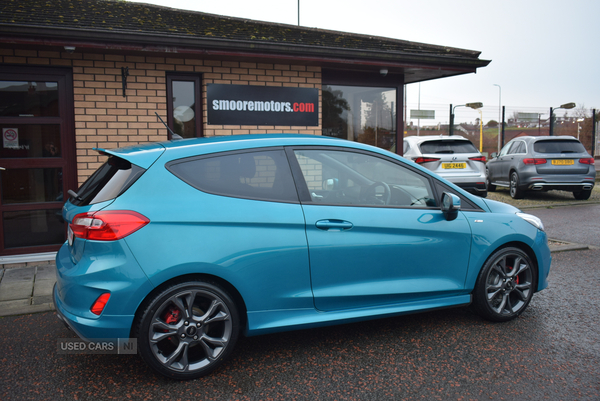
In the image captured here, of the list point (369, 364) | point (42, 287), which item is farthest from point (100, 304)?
point (42, 287)

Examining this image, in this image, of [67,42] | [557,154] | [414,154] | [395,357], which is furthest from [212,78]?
[557,154]

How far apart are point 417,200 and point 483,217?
0.62 m

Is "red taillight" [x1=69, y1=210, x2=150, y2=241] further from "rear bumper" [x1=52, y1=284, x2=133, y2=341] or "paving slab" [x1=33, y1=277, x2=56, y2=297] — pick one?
"paving slab" [x1=33, y1=277, x2=56, y2=297]

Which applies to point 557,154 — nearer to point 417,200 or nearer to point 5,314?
point 417,200

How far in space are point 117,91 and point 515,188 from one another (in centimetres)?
1070

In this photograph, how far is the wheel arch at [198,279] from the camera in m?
2.96

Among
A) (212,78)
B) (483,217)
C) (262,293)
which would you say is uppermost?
(212,78)

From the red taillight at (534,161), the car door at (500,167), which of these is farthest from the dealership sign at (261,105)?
the car door at (500,167)

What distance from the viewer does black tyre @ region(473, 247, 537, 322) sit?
3.95 m

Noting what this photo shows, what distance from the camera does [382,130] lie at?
29.0 feet

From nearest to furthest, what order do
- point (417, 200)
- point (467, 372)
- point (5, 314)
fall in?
point (467, 372) < point (417, 200) < point (5, 314)

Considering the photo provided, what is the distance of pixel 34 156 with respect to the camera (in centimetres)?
631

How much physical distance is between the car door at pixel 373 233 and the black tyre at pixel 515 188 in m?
10.2

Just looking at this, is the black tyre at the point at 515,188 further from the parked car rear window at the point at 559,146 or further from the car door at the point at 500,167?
the parked car rear window at the point at 559,146
